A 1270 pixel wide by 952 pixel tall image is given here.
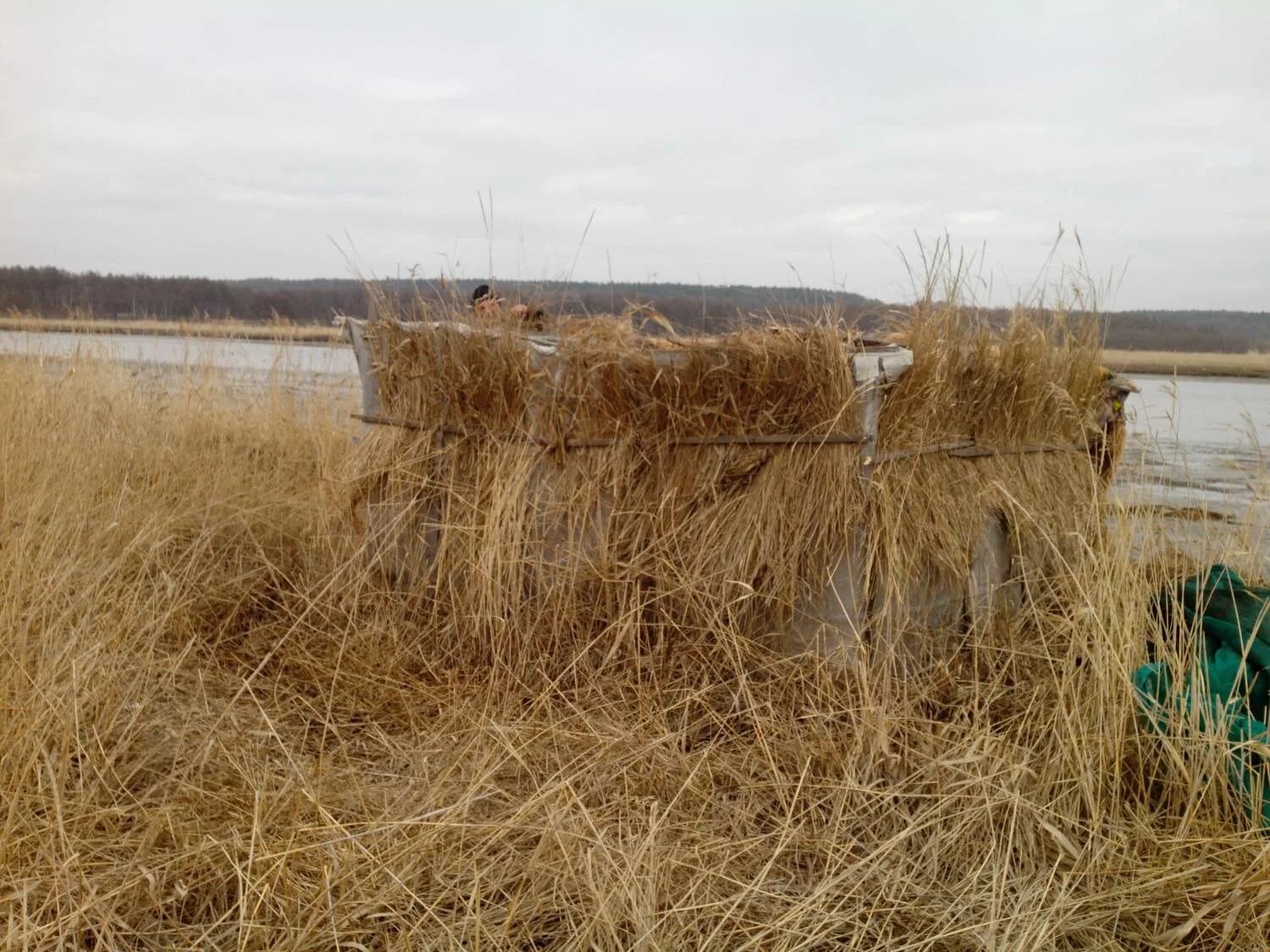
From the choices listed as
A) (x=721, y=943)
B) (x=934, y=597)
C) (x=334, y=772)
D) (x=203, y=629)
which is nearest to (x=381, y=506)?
(x=203, y=629)

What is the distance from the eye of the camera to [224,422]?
7012mm

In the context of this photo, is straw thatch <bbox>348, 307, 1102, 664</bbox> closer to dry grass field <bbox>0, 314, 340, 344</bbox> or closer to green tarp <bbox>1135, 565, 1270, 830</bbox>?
green tarp <bbox>1135, 565, 1270, 830</bbox>

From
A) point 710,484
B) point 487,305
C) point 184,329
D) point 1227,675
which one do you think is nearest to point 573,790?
point 710,484

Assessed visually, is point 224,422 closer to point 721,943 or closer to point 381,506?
point 381,506

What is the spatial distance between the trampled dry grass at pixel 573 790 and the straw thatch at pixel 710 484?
0.59 ft

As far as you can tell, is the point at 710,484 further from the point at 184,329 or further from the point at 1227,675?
the point at 184,329

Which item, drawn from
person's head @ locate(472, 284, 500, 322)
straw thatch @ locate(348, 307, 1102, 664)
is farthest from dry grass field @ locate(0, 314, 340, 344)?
straw thatch @ locate(348, 307, 1102, 664)

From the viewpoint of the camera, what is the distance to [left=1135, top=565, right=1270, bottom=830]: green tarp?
252 cm

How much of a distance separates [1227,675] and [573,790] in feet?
6.34

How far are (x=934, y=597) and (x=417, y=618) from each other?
→ 74.7 inches

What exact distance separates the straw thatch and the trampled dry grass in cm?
18

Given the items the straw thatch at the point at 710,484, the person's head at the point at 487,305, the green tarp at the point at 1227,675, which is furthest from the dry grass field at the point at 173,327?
the green tarp at the point at 1227,675

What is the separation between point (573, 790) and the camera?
2.45 metres

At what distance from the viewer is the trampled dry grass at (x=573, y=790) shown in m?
2.12
